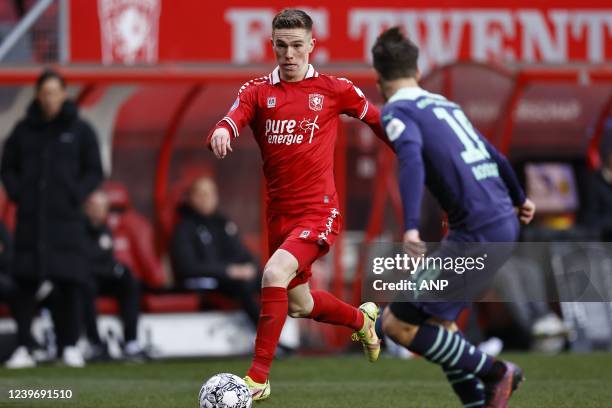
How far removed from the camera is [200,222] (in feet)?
39.4

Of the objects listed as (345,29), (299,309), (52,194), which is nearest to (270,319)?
(299,309)

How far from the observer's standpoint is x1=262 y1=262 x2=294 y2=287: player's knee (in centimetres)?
662

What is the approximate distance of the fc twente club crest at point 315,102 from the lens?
6.97 meters

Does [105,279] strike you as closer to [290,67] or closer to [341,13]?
[341,13]

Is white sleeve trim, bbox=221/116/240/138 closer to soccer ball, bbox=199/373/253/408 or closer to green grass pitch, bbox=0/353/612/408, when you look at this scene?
soccer ball, bbox=199/373/253/408

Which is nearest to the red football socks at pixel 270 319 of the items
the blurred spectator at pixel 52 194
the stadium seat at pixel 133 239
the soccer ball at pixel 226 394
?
the soccer ball at pixel 226 394

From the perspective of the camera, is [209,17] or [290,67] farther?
[209,17]

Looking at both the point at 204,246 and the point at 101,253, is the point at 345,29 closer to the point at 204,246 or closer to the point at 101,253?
the point at 204,246

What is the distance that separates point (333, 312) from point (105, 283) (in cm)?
487

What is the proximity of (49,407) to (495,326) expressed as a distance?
5.85 meters

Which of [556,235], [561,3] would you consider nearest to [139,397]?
[556,235]

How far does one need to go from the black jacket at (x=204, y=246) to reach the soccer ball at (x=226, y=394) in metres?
5.47

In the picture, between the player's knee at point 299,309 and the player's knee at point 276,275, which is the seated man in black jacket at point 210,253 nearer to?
the player's knee at point 299,309

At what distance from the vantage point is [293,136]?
22.7ft
